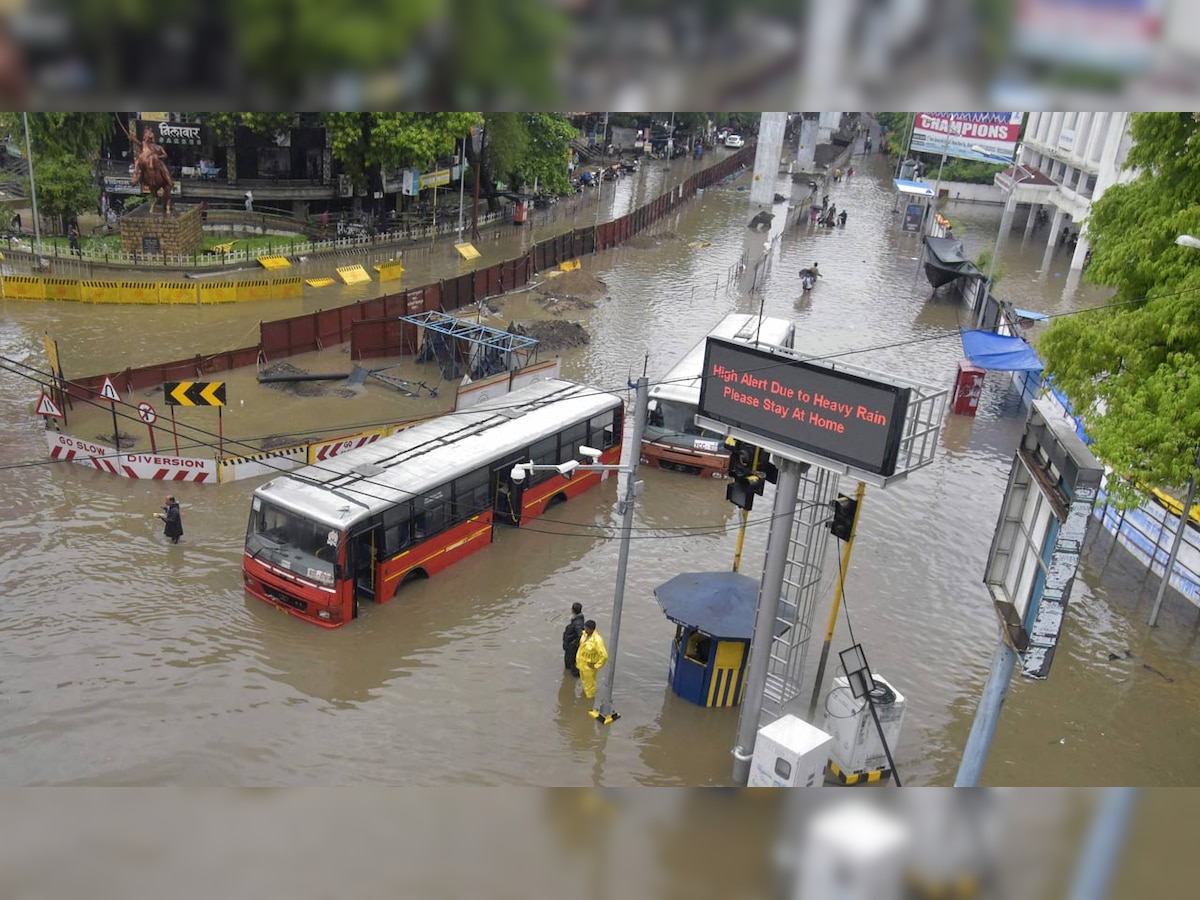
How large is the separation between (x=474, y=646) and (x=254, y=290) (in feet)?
69.2

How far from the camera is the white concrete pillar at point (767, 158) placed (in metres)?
52.5

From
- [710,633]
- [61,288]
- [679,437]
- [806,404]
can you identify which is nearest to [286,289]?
[61,288]

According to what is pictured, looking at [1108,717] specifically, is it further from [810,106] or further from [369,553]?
[810,106]

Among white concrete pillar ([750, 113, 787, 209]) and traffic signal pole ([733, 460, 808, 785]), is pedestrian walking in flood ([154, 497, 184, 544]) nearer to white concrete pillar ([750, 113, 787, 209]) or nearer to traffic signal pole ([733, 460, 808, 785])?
traffic signal pole ([733, 460, 808, 785])

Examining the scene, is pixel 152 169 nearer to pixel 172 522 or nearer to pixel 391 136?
pixel 391 136

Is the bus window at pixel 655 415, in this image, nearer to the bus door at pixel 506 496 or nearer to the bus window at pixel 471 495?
the bus door at pixel 506 496

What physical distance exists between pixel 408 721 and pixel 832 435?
6882 mm

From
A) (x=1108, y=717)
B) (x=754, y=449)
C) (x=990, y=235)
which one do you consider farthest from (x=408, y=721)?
(x=990, y=235)

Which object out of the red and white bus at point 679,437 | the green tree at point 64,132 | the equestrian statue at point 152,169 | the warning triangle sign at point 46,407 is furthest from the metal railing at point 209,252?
the red and white bus at point 679,437

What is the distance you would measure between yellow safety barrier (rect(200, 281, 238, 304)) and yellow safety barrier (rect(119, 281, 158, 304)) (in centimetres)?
137

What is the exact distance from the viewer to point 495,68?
1.52 metres

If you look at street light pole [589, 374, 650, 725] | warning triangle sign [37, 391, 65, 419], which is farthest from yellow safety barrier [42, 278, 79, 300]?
street light pole [589, 374, 650, 725]

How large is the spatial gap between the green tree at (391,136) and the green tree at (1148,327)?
2471 cm

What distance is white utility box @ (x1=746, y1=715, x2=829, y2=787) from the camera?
37.5 feet
